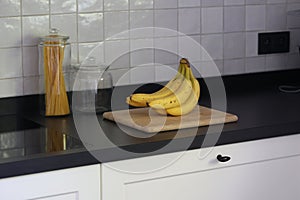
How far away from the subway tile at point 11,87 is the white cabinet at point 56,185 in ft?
2.04

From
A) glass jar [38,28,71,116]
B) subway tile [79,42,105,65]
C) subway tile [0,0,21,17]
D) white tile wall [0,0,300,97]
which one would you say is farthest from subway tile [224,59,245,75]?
subway tile [0,0,21,17]

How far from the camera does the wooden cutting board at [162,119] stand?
220 centimetres

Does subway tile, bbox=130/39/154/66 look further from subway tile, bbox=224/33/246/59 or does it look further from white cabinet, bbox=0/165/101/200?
white cabinet, bbox=0/165/101/200

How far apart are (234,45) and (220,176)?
874 mm

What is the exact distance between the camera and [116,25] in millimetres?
2678

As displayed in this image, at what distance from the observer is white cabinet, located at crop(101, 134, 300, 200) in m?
2.06

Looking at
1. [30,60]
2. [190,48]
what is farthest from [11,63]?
[190,48]

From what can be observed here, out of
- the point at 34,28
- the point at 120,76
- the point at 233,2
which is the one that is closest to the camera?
the point at 34,28

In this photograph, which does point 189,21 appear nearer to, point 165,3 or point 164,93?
point 165,3

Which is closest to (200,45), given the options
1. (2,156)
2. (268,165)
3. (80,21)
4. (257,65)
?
(257,65)

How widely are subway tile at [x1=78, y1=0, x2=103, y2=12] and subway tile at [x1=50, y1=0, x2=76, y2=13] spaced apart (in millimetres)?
27

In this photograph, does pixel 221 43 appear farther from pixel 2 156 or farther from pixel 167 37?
pixel 2 156

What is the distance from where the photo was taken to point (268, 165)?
231 cm

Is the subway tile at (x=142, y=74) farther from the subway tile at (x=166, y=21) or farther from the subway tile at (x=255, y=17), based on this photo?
the subway tile at (x=255, y=17)
